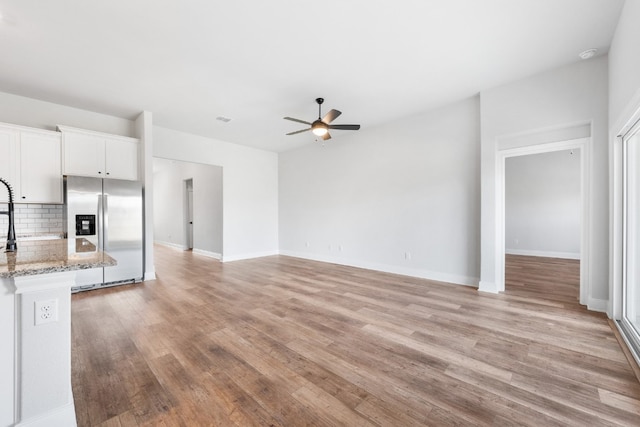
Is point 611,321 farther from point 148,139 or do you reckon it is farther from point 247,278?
point 148,139

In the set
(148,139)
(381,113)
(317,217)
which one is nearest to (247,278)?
(317,217)

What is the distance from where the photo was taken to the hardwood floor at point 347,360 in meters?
1.65

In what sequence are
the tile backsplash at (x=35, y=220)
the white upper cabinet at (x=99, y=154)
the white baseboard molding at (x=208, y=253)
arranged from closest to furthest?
the tile backsplash at (x=35, y=220) < the white upper cabinet at (x=99, y=154) < the white baseboard molding at (x=208, y=253)

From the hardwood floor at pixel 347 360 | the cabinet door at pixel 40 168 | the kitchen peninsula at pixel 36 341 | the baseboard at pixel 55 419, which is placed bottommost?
the hardwood floor at pixel 347 360

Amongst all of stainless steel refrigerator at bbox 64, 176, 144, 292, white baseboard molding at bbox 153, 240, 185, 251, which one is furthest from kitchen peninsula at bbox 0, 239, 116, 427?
white baseboard molding at bbox 153, 240, 185, 251

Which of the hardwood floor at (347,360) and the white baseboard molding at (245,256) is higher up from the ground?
the white baseboard molding at (245,256)

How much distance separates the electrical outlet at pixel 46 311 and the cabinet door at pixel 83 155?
158 inches

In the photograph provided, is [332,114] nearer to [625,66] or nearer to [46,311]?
[625,66]

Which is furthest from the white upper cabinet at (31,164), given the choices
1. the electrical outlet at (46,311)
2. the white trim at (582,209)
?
the white trim at (582,209)

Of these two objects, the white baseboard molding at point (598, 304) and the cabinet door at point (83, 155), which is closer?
the white baseboard molding at point (598, 304)

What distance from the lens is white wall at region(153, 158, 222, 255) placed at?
23.6ft

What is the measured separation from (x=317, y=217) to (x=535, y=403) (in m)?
5.45

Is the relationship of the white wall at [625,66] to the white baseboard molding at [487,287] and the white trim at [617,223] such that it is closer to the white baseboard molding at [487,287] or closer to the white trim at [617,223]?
the white trim at [617,223]

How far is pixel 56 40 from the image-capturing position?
2.81 metres
